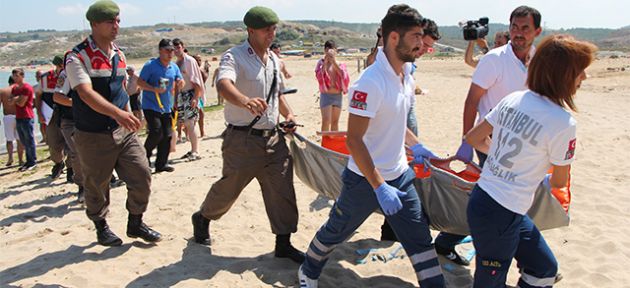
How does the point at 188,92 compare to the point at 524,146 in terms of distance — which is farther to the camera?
the point at 188,92

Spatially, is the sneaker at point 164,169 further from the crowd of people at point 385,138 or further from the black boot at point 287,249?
the black boot at point 287,249

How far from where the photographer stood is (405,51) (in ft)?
10.1

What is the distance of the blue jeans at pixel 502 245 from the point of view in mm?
2812

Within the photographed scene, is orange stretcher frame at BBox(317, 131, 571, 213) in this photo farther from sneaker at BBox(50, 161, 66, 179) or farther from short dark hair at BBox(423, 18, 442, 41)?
sneaker at BBox(50, 161, 66, 179)

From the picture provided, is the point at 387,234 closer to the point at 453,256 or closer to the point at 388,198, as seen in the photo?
the point at 453,256

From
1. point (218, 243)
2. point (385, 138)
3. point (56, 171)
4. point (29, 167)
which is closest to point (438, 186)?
point (385, 138)

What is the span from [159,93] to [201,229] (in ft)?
10.8

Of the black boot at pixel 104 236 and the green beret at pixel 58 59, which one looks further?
the green beret at pixel 58 59

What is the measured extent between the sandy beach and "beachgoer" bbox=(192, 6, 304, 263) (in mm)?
483

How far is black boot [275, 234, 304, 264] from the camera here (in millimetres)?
4379

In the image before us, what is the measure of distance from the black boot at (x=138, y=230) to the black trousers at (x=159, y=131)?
9.73 ft

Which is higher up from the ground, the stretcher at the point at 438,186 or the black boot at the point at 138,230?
the stretcher at the point at 438,186

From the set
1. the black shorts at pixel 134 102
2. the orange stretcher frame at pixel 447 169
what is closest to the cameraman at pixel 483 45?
the orange stretcher frame at pixel 447 169

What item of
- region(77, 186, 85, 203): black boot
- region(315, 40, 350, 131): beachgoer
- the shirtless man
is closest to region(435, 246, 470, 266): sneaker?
region(315, 40, 350, 131): beachgoer
